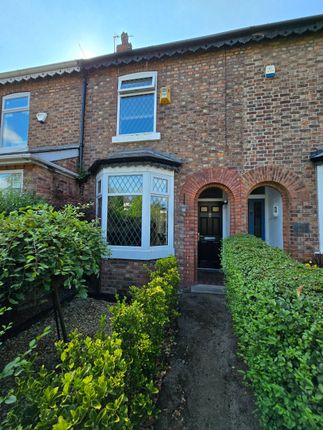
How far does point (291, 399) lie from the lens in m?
1.33

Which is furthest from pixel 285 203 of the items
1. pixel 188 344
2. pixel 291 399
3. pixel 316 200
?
pixel 291 399

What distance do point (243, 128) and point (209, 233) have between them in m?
4.29

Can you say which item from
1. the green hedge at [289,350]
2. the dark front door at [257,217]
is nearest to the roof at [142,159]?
the dark front door at [257,217]

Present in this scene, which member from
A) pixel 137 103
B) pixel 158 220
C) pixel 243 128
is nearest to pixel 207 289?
pixel 158 220

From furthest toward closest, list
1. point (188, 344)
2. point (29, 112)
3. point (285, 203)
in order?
point (29, 112) → point (285, 203) → point (188, 344)

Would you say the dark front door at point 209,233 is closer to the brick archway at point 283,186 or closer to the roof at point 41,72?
the brick archway at point 283,186

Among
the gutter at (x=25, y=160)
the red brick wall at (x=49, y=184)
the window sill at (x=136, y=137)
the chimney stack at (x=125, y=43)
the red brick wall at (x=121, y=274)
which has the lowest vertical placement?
the red brick wall at (x=121, y=274)

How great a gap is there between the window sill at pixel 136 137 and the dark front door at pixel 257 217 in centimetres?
446

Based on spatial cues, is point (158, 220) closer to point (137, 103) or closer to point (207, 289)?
point (207, 289)

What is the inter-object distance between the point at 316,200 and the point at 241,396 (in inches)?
213

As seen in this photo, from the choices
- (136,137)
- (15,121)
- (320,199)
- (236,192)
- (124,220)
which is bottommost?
(124,220)

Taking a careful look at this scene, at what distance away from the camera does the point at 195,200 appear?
6750mm

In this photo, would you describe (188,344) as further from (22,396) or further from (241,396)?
(22,396)

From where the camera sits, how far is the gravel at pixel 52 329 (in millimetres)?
3396
